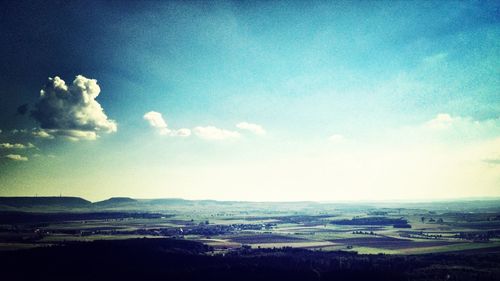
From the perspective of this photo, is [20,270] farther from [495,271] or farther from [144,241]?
[495,271]

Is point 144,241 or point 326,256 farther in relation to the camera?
point 144,241

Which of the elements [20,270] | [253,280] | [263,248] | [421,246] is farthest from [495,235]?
[20,270]

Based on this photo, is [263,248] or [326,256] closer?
[326,256]

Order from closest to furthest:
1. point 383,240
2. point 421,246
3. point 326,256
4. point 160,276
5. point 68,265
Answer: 1. point 160,276
2. point 68,265
3. point 326,256
4. point 421,246
5. point 383,240

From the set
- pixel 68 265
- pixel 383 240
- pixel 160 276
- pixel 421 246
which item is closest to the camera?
pixel 160 276

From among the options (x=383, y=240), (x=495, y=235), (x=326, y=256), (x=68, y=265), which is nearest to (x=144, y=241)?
(x=68, y=265)

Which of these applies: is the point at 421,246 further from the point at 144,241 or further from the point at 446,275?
the point at 144,241
